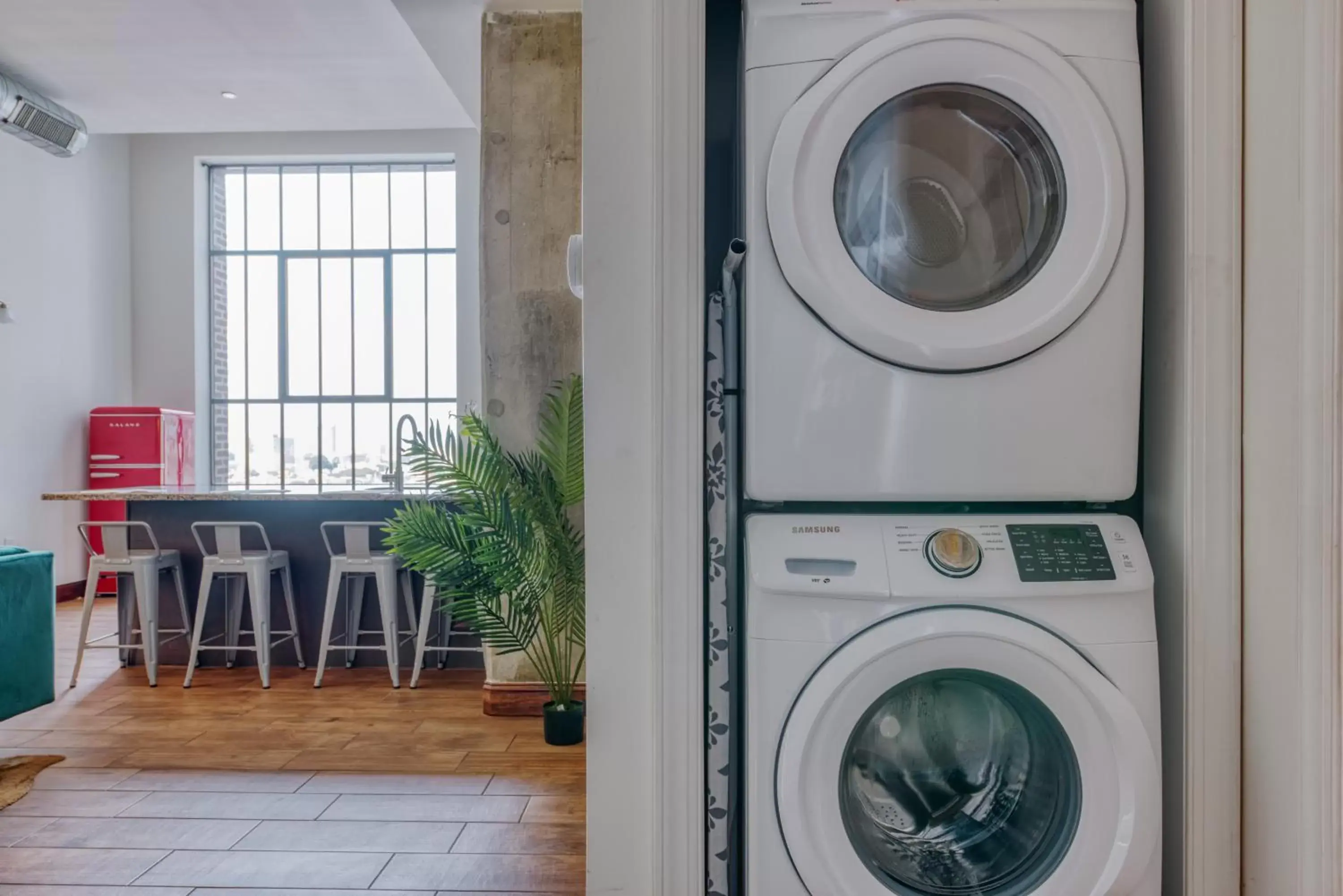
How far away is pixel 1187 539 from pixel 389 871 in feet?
6.07

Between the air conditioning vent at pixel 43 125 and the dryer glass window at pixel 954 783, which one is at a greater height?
the air conditioning vent at pixel 43 125

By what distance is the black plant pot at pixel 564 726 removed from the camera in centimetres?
295

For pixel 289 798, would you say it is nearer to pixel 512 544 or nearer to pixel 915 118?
pixel 512 544

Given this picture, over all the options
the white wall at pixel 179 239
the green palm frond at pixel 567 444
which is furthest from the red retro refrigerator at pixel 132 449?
the green palm frond at pixel 567 444

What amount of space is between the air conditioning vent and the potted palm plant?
12.3 ft

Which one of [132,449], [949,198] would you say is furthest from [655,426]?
[132,449]

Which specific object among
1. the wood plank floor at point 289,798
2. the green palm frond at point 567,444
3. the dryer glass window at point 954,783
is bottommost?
the wood plank floor at point 289,798

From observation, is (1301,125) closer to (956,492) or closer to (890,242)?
(890,242)

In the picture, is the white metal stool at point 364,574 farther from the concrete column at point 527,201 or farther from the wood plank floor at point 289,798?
the concrete column at point 527,201

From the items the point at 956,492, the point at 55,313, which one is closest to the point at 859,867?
the point at 956,492

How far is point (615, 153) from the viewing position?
57.1 inches

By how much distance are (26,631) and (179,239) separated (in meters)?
5.47

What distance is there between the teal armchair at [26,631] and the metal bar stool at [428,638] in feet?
4.27

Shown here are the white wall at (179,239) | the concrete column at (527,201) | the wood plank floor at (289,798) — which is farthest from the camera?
the white wall at (179,239)
